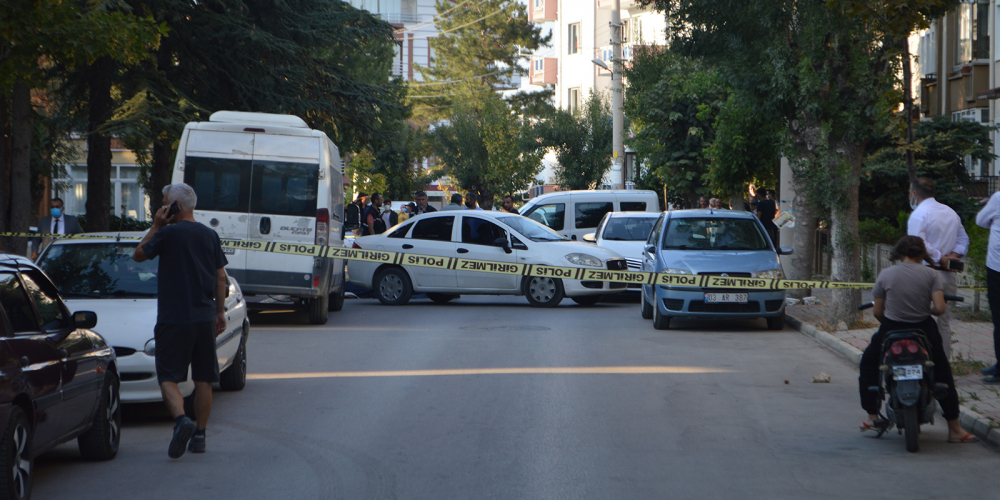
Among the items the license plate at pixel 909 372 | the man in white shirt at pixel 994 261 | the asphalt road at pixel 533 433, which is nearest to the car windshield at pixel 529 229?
the asphalt road at pixel 533 433

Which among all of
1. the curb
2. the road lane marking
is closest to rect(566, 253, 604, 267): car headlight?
the curb

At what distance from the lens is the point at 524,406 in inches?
337

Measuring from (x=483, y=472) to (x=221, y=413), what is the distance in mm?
2995

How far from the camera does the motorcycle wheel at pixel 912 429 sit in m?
6.74

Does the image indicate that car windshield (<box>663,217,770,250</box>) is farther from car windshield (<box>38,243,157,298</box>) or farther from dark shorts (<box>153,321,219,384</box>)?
dark shorts (<box>153,321,219,384</box>)

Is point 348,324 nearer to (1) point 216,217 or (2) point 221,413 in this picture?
(1) point 216,217

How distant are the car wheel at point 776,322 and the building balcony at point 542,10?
5057 centimetres

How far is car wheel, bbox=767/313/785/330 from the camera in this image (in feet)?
46.2

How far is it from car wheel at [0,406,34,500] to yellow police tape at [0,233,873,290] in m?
6.24

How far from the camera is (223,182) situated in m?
14.4

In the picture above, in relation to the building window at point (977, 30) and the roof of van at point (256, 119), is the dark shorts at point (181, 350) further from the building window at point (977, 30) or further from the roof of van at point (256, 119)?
the building window at point (977, 30)

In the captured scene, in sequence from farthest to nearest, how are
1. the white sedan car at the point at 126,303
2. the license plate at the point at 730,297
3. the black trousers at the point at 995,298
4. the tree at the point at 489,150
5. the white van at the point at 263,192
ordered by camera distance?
1. the tree at the point at 489,150
2. the white van at the point at 263,192
3. the license plate at the point at 730,297
4. the black trousers at the point at 995,298
5. the white sedan car at the point at 126,303

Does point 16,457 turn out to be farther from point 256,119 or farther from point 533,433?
point 256,119

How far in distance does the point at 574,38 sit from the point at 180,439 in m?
55.4
